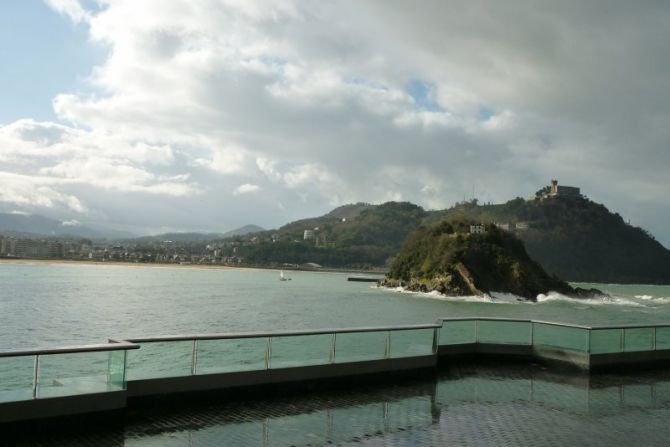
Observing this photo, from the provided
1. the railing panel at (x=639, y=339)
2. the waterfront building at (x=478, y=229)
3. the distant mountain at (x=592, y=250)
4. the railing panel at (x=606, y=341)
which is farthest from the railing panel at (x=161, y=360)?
the distant mountain at (x=592, y=250)

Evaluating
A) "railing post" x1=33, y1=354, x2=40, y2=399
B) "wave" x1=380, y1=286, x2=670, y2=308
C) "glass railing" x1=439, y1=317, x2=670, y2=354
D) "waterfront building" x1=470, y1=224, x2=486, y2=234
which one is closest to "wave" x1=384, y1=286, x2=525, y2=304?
"wave" x1=380, y1=286, x2=670, y2=308

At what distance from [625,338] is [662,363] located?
4.95 feet

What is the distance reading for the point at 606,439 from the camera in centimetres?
881

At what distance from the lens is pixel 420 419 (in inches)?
378

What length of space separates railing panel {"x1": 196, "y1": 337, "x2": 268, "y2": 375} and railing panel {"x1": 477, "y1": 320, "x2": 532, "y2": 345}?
24.3ft

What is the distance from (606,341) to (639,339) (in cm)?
141

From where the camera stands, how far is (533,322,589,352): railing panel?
49.0 feet

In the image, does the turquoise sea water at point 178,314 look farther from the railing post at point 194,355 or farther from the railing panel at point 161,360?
the railing post at point 194,355

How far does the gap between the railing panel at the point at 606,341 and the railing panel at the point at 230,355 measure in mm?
9046

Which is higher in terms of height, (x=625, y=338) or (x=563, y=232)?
(x=563, y=232)

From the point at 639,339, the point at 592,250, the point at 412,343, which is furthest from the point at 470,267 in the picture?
the point at 412,343

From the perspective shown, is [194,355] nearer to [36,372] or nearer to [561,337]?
[36,372]

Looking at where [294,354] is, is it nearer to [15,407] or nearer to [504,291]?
[15,407]

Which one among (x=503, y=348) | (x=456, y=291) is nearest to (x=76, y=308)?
(x=503, y=348)
